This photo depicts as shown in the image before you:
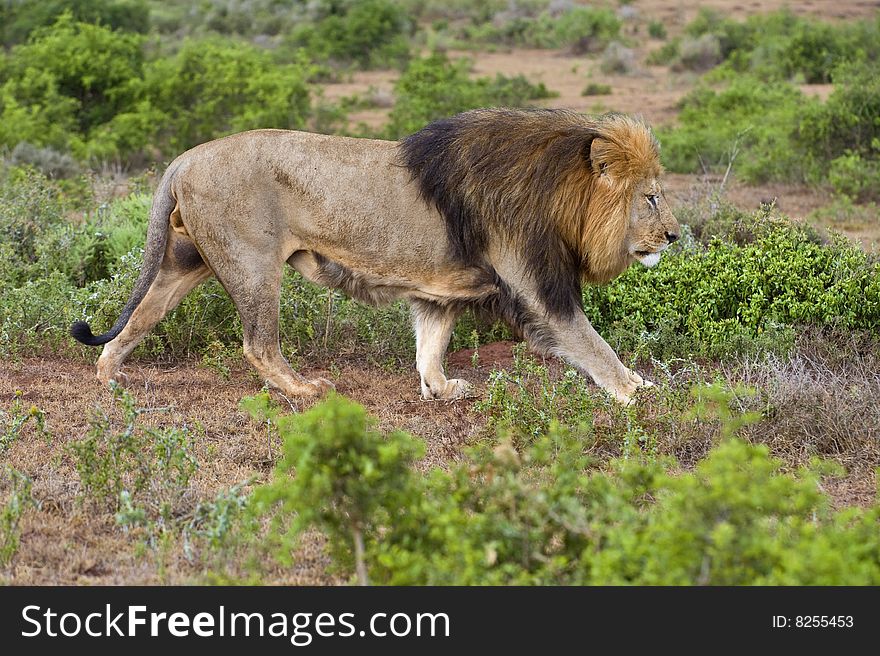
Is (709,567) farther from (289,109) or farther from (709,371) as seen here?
(289,109)

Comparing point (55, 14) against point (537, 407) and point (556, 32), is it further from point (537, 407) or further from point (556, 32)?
point (537, 407)

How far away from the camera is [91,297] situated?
25.4 feet

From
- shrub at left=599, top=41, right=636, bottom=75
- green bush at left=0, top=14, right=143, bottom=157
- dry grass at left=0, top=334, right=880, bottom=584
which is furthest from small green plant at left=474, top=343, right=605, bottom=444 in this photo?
shrub at left=599, top=41, right=636, bottom=75

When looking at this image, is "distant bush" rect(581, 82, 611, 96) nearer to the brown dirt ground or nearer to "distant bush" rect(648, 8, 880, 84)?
"distant bush" rect(648, 8, 880, 84)

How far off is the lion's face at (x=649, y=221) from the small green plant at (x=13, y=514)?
3.32 m

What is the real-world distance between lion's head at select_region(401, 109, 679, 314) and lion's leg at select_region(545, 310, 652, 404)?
0.09 meters

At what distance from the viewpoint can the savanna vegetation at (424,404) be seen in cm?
404

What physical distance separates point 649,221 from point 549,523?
2.80m

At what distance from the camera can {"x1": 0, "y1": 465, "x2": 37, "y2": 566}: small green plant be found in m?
4.64

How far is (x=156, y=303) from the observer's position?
709 centimetres

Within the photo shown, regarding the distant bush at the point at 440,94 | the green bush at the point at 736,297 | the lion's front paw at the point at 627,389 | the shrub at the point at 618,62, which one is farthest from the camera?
the shrub at the point at 618,62

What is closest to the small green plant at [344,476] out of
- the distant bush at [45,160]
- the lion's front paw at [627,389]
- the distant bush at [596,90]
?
the lion's front paw at [627,389]

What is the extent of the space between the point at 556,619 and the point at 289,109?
12.6m

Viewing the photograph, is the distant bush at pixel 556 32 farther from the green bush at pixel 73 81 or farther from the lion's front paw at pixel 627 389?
the lion's front paw at pixel 627 389
